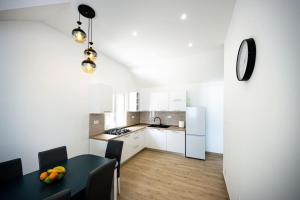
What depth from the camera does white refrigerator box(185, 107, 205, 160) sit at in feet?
10.9

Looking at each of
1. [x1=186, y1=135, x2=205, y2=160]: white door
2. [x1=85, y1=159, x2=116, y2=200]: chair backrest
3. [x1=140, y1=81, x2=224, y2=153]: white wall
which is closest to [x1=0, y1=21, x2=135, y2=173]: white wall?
[x1=85, y1=159, x2=116, y2=200]: chair backrest

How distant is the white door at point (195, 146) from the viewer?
10.8 ft

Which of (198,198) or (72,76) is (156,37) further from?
(198,198)

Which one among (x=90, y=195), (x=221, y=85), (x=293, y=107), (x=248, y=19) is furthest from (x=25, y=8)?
(x=221, y=85)

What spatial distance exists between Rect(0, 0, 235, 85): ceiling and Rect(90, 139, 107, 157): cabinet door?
7.10ft

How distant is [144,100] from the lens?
4387 mm

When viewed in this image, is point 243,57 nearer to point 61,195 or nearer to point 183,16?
point 183,16

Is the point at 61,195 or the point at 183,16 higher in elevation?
the point at 183,16

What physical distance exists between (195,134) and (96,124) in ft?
8.90

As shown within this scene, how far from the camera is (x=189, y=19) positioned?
1.80m

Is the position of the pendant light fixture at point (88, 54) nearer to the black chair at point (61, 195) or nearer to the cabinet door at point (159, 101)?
the black chair at point (61, 195)

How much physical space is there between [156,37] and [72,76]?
6.06ft

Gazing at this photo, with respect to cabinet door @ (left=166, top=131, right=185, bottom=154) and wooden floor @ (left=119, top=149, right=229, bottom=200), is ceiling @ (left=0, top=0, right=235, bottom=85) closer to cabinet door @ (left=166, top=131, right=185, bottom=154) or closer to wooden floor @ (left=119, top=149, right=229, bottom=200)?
cabinet door @ (left=166, top=131, right=185, bottom=154)

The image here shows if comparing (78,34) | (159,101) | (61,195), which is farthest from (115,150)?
(159,101)
